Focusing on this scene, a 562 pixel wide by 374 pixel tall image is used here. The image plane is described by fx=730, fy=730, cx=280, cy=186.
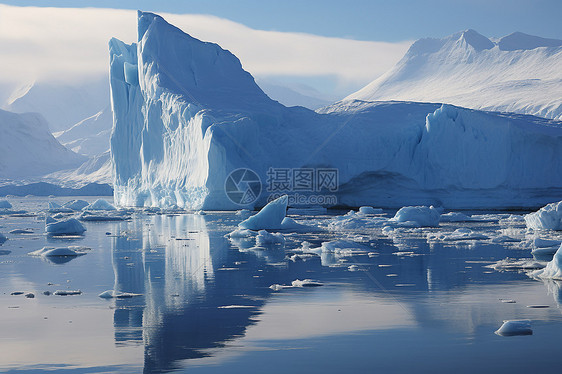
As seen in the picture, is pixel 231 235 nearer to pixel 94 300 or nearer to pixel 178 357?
pixel 94 300

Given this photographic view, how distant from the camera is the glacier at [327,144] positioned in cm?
2605

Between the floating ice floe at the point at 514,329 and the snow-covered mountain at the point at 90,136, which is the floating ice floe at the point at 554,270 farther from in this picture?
the snow-covered mountain at the point at 90,136

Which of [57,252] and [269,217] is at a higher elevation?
[269,217]

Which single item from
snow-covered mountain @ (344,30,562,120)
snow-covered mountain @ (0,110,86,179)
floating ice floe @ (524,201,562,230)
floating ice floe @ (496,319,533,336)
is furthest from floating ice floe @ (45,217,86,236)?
snow-covered mountain @ (0,110,86,179)

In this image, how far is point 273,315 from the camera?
7.25 m

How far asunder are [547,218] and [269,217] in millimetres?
6670

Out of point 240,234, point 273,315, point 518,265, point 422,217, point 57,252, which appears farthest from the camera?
point 422,217

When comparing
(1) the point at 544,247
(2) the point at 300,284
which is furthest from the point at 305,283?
(1) the point at 544,247

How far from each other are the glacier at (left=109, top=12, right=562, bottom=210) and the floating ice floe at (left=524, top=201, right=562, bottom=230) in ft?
28.6

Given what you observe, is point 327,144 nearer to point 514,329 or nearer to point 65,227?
point 65,227

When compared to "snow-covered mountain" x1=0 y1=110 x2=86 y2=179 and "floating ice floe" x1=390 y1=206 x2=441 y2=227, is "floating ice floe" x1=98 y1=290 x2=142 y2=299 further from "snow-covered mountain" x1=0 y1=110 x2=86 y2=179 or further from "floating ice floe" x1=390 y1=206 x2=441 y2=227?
"snow-covered mountain" x1=0 y1=110 x2=86 y2=179

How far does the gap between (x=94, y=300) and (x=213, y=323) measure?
6.61 feet

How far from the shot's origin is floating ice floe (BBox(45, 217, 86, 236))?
17.9 m

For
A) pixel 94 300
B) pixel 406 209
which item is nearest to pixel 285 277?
pixel 94 300
